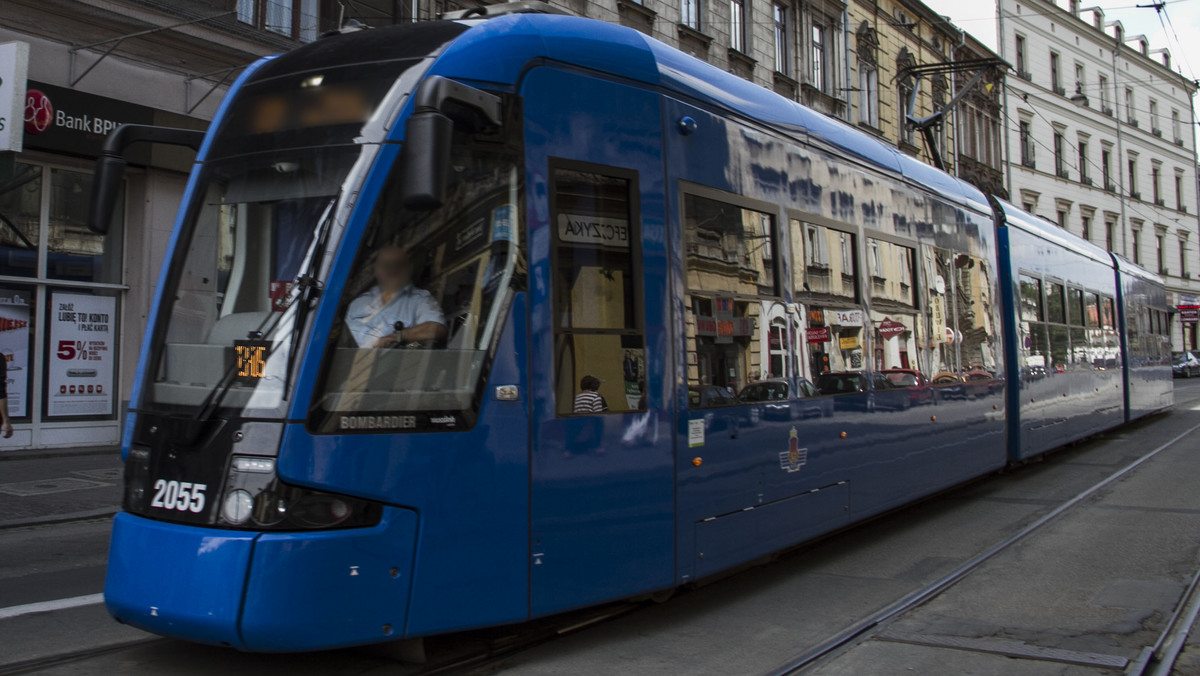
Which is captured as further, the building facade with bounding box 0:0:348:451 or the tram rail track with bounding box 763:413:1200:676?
the building facade with bounding box 0:0:348:451

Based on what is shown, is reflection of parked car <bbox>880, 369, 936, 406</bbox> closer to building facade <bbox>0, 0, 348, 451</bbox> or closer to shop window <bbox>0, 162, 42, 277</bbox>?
building facade <bbox>0, 0, 348, 451</bbox>

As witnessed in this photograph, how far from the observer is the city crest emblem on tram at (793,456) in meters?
6.09

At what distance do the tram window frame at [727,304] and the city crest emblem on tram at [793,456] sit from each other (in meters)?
0.41

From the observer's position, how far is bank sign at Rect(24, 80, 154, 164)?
483 inches

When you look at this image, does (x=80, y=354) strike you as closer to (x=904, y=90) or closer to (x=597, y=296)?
(x=597, y=296)

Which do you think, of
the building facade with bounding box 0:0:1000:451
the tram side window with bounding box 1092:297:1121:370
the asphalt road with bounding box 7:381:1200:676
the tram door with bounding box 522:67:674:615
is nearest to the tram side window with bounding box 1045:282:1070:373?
the tram side window with bounding box 1092:297:1121:370

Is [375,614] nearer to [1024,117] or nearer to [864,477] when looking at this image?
[864,477]

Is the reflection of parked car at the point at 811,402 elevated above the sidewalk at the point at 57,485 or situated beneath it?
elevated above

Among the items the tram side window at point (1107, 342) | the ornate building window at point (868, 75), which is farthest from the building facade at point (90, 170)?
the ornate building window at point (868, 75)

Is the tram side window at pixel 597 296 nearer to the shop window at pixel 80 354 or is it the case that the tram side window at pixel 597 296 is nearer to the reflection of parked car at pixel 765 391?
the reflection of parked car at pixel 765 391

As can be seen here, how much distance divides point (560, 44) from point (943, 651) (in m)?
3.52

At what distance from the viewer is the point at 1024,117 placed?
4209 cm

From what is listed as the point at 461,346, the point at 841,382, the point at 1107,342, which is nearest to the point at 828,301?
the point at 841,382

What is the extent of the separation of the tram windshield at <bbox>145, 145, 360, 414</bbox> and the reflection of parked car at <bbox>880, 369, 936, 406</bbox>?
489cm
